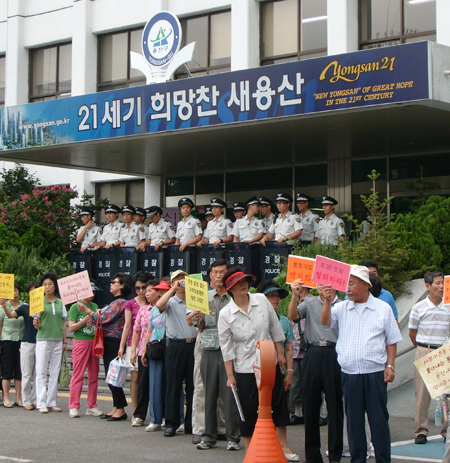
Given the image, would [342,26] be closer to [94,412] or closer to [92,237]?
[92,237]

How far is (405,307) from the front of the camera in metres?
11.9

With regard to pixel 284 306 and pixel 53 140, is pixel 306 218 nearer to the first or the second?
pixel 284 306

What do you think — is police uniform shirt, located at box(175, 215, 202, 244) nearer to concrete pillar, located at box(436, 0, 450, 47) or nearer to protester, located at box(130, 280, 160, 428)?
protester, located at box(130, 280, 160, 428)

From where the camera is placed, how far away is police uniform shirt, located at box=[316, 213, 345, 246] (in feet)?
47.8

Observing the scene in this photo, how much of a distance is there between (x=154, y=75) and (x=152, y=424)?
10326mm

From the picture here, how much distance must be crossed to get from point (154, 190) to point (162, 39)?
19.4ft

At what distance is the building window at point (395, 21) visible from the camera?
1772 centimetres

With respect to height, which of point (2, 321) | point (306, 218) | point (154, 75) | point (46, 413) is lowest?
point (46, 413)

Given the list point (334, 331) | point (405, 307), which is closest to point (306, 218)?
point (405, 307)

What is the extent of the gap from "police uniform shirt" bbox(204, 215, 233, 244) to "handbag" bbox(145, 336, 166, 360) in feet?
22.3

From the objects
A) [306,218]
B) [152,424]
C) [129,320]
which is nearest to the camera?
[152,424]

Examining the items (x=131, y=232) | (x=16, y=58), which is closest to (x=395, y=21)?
(x=131, y=232)

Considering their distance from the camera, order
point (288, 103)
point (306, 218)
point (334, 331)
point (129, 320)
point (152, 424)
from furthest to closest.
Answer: point (306, 218)
point (288, 103)
point (129, 320)
point (152, 424)
point (334, 331)

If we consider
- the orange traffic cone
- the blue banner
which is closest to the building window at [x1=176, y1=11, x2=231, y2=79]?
the blue banner
